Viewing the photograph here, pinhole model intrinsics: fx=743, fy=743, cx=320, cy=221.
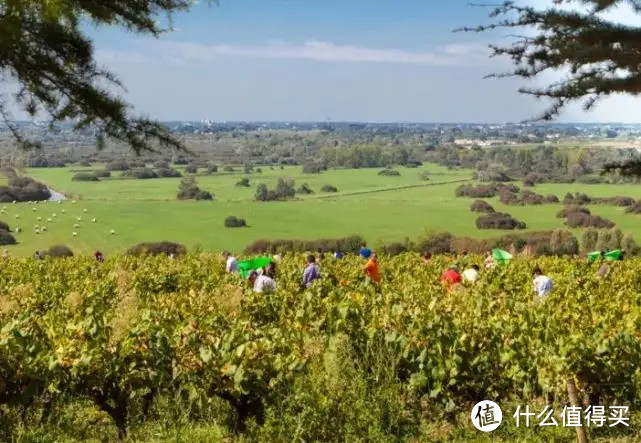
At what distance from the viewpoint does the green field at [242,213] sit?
81.6 m

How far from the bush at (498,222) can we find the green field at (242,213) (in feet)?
4.17

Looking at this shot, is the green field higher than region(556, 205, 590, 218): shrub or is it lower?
lower

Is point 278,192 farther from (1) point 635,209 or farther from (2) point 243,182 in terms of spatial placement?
(1) point 635,209

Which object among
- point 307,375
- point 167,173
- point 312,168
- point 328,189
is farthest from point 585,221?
point 312,168

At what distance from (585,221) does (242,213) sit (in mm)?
45222

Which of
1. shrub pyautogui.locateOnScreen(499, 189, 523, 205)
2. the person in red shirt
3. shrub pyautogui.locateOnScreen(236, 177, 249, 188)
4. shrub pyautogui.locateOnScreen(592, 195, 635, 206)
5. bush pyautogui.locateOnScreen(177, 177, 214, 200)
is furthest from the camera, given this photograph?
shrub pyautogui.locateOnScreen(236, 177, 249, 188)

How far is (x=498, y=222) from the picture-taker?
86.3 meters

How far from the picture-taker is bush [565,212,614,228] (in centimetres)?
7588

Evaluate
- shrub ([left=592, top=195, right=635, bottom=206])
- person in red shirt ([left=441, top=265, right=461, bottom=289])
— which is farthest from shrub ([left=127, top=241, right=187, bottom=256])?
shrub ([left=592, top=195, right=635, bottom=206])

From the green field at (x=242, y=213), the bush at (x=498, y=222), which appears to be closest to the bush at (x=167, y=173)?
the green field at (x=242, y=213)

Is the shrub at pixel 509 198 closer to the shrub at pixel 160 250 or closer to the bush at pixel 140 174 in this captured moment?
the shrub at pixel 160 250

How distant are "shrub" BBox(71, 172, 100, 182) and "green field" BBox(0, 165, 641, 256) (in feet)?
7.52

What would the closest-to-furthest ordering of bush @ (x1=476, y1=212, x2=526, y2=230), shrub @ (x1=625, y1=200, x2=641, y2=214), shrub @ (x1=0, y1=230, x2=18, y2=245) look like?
1. shrub @ (x1=0, y1=230, x2=18, y2=245)
2. bush @ (x1=476, y1=212, x2=526, y2=230)
3. shrub @ (x1=625, y1=200, x2=641, y2=214)

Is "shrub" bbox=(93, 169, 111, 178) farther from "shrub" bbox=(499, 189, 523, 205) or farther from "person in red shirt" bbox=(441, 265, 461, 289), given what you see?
"person in red shirt" bbox=(441, 265, 461, 289)
